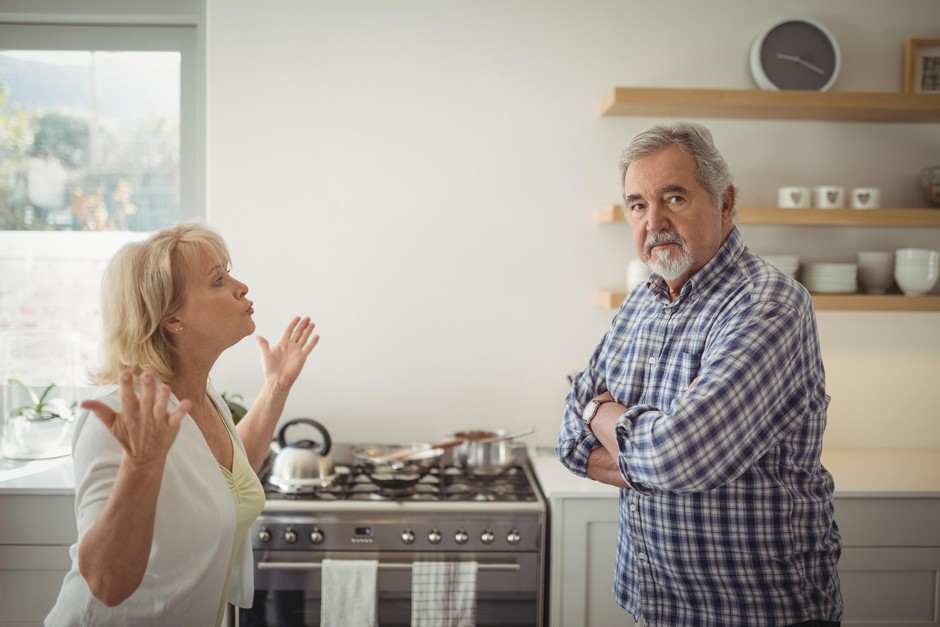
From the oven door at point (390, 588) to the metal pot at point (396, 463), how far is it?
24cm

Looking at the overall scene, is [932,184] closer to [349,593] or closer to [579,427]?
[579,427]

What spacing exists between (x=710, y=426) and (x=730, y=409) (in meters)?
0.05

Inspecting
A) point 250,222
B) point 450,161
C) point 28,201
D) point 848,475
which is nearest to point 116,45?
point 28,201

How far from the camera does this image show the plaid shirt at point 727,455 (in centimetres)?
143

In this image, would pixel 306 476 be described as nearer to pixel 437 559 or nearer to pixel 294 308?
pixel 437 559

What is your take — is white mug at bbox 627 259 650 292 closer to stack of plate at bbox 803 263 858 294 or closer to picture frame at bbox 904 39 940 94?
stack of plate at bbox 803 263 858 294

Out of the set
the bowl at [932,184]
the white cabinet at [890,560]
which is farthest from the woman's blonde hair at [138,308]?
the bowl at [932,184]

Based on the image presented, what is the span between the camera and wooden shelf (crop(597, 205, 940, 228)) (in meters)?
2.67

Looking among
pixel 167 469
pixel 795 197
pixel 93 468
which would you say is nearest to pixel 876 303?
pixel 795 197

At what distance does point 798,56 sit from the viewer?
2873mm

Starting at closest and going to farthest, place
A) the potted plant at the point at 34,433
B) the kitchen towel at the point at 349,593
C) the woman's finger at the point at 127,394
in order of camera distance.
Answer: the woman's finger at the point at 127,394 < the kitchen towel at the point at 349,593 < the potted plant at the point at 34,433

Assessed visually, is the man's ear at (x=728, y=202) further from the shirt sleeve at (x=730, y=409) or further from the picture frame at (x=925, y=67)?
the picture frame at (x=925, y=67)

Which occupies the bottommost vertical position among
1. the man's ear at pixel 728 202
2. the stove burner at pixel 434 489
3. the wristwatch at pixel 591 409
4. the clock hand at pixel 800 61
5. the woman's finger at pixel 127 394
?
the stove burner at pixel 434 489

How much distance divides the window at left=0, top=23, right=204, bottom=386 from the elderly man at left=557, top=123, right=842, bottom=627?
6.77 feet
